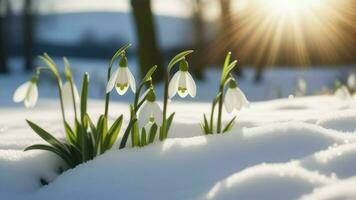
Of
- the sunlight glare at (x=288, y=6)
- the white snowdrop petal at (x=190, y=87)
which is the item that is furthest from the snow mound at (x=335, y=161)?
the sunlight glare at (x=288, y=6)

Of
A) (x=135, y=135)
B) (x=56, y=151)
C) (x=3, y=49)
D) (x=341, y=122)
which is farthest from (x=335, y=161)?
(x=3, y=49)

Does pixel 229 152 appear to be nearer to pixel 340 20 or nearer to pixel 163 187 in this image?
pixel 163 187

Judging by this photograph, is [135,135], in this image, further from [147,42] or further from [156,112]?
[147,42]

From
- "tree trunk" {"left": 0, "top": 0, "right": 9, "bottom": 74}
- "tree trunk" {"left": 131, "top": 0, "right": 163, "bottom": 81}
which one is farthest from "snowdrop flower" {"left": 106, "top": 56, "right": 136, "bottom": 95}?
"tree trunk" {"left": 0, "top": 0, "right": 9, "bottom": 74}

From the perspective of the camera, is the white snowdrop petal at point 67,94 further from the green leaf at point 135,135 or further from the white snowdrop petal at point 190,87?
the white snowdrop petal at point 190,87

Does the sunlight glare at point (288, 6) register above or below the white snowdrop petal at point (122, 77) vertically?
above

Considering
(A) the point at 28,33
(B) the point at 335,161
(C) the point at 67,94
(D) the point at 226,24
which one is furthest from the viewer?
(A) the point at 28,33

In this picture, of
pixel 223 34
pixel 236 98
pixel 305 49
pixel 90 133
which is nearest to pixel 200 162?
pixel 236 98
